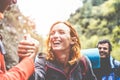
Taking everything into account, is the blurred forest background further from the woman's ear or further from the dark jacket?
the dark jacket

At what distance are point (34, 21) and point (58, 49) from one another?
41cm

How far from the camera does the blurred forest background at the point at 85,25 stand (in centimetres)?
358

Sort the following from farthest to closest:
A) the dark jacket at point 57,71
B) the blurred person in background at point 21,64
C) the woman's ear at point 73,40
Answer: the woman's ear at point 73,40 → the dark jacket at point 57,71 → the blurred person in background at point 21,64

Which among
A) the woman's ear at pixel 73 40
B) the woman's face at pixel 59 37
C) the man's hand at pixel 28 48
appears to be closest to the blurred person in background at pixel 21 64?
the man's hand at pixel 28 48

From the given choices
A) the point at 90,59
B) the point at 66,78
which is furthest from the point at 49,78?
the point at 90,59

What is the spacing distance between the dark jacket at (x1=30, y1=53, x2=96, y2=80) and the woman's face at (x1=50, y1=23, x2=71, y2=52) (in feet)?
0.59

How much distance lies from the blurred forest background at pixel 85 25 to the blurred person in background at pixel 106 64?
52mm

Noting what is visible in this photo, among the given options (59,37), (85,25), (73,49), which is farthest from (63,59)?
(85,25)

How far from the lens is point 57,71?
11.8ft

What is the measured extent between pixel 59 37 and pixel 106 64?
63 centimetres

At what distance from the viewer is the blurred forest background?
141 inches

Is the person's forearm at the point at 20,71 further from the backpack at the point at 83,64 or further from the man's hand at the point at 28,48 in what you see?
the backpack at the point at 83,64

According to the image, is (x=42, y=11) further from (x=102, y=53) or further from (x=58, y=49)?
(x=102, y=53)

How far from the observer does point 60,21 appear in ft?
12.0
